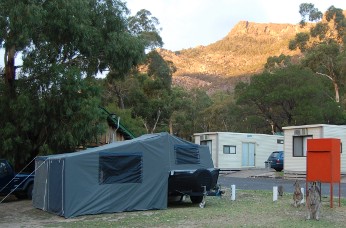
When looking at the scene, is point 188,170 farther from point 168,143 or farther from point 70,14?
point 70,14

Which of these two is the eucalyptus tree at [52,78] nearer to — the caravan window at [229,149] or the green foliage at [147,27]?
the caravan window at [229,149]

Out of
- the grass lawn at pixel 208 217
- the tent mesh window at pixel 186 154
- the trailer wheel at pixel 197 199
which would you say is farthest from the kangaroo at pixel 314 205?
the tent mesh window at pixel 186 154

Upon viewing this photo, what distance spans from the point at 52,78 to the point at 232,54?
13359 cm

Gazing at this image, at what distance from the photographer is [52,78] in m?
17.1

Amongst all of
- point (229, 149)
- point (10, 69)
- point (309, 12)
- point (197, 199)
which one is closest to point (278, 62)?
point (309, 12)

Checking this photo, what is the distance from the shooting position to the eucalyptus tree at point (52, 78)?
16469mm

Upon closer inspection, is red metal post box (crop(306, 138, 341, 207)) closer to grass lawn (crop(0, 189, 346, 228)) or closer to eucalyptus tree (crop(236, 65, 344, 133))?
grass lawn (crop(0, 189, 346, 228))

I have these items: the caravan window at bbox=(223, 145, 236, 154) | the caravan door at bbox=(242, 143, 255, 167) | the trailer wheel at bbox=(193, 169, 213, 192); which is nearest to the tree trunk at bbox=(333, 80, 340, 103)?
the caravan door at bbox=(242, 143, 255, 167)

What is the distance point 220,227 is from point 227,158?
22.8 metres

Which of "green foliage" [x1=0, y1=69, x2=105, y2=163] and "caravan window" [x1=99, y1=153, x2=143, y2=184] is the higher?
"green foliage" [x1=0, y1=69, x2=105, y2=163]

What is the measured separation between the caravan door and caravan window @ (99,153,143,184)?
20.9m

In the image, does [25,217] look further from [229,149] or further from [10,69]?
[229,149]

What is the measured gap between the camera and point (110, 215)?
1277 cm

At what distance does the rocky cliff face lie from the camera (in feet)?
392
